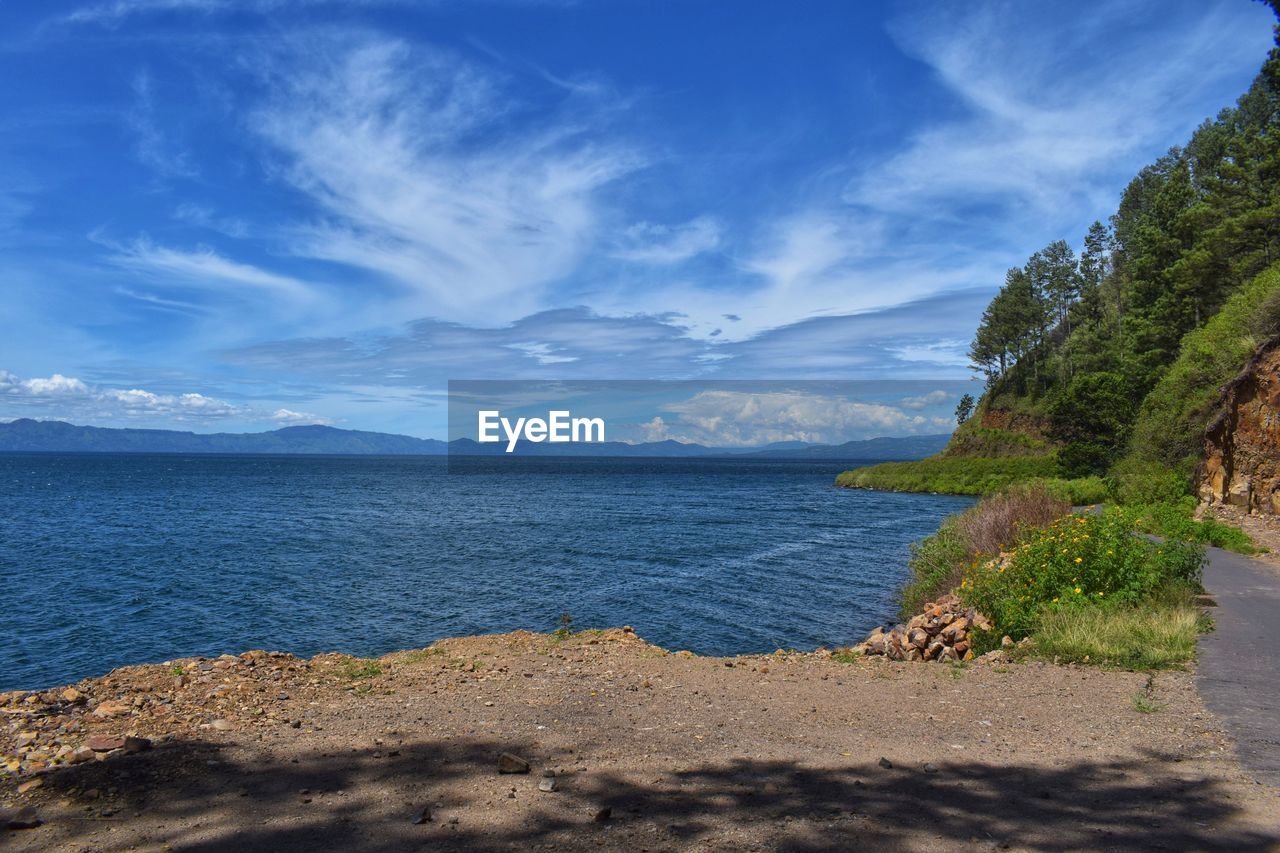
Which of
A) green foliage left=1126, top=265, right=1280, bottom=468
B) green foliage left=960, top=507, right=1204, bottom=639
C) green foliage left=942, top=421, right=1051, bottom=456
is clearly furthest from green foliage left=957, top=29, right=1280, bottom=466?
green foliage left=960, top=507, right=1204, bottom=639

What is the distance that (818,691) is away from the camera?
31.4ft

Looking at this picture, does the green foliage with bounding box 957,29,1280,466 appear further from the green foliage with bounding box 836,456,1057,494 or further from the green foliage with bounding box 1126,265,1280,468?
Answer: the green foliage with bounding box 836,456,1057,494

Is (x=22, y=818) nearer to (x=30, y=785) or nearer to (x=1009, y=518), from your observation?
(x=30, y=785)

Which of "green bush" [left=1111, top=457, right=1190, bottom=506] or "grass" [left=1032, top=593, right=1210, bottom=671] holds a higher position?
"green bush" [left=1111, top=457, right=1190, bottom=506]

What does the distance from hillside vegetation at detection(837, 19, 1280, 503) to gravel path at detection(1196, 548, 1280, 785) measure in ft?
39.6

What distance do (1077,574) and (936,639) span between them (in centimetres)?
249

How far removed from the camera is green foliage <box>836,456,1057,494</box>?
234ft

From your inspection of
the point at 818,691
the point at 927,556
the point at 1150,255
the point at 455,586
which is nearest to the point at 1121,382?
the point at 1150,255

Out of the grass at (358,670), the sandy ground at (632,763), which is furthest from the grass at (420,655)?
the sandy ground at (632,763)

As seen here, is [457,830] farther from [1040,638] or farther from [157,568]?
[157,568]

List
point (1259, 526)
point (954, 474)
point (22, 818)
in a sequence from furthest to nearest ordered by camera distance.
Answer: point (954, 474)
point (1259, 526)
point (22, 818)

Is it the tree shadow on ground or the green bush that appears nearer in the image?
the tree shadow on ground

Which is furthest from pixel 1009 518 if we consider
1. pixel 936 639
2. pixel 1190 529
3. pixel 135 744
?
pixel 135 744

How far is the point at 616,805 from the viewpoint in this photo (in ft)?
17.9
